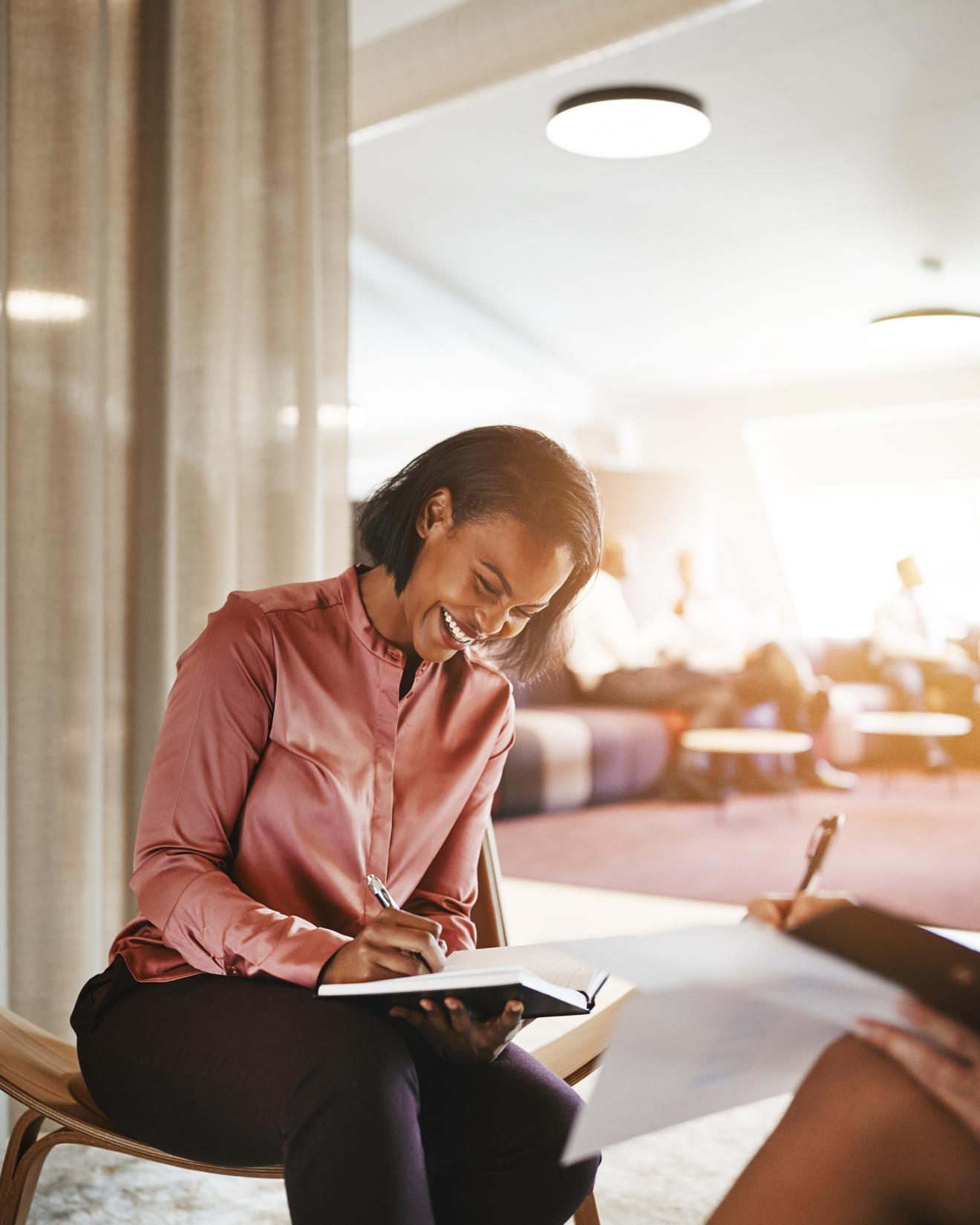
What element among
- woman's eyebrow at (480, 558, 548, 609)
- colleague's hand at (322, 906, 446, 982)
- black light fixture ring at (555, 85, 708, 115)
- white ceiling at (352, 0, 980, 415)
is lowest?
colleague's hand at (322, 906, 446, 982)

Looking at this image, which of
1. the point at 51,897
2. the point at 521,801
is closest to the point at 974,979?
the point at 51,897

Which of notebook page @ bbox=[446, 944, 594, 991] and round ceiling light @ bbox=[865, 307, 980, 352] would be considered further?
round ceiling light @ bbox=[865, 307, 980, 352]

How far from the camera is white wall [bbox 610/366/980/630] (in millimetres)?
9695

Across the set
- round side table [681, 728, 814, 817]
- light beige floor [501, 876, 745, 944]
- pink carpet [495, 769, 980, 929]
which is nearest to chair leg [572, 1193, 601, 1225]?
light beige floor [501, 876, 745, 944]

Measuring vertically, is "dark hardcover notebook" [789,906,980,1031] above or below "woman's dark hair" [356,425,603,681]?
below

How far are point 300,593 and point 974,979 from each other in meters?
0.78

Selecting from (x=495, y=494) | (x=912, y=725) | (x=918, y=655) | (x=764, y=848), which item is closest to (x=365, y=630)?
(x=495, y=494)

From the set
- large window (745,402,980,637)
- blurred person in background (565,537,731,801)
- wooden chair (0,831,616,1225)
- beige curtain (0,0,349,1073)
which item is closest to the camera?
wooden chair (0,831,616,1225)

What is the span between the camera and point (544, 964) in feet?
3.29

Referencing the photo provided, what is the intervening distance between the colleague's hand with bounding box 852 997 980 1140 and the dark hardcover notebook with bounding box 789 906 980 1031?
A: 0.02 m

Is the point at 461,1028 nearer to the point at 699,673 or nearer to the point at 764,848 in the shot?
the point at 764,848

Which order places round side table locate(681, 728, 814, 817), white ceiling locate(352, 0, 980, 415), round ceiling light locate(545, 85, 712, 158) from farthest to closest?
round side table locate(681, 728, 814, 817), white ceiling locate(352, 0, 980, 415), round ceiling light locate(545, 85, 712, 158)

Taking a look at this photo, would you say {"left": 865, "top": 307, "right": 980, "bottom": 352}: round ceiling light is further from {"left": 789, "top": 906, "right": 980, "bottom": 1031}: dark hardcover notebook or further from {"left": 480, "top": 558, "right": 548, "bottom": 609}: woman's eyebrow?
{"left": 789, "top": 906, "right": 980, "bottom": 1031}: dark hardcover notebook

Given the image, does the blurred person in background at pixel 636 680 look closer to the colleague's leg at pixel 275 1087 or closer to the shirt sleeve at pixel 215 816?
the shirt sleeve at pixel 215 816
